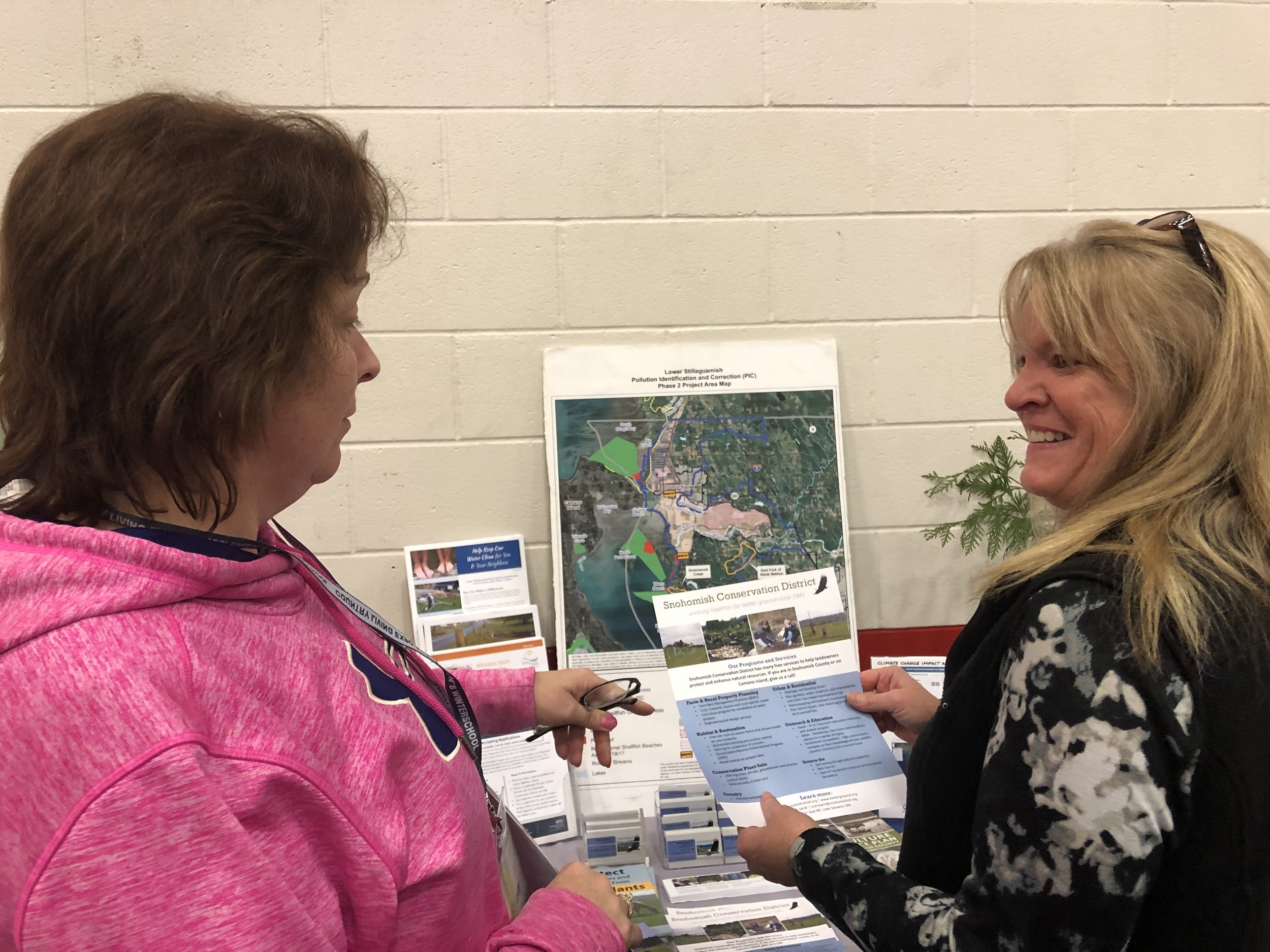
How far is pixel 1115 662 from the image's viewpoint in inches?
30.7

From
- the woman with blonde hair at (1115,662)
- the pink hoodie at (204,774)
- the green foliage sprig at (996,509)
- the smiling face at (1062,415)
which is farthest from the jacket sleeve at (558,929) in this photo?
the green foliage sprig at (996,509)

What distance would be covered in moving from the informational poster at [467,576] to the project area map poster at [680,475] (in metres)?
0.09

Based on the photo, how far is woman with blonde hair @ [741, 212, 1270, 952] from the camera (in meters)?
0.77

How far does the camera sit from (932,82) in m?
2.03

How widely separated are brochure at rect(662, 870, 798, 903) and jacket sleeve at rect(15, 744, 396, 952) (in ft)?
2.90

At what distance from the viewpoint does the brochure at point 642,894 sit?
1.33 metres

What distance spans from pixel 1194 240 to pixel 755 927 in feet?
3.44

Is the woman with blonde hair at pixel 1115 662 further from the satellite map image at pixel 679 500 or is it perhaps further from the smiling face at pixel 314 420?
the satellite map image at pixel 679 500

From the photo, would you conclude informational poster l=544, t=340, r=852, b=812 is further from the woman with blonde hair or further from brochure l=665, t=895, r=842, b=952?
the woman with blonde hair

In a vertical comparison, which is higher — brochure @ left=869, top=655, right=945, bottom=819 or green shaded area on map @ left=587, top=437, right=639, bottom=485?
green shaded area on map @ left=587, top=437, right=639, bottom=485

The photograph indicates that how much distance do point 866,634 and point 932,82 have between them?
1.23 metres

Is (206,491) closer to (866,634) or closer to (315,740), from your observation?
(315,740)

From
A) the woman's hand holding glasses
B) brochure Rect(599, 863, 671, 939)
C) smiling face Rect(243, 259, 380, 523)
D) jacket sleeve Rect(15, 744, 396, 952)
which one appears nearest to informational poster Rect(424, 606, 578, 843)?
brochure Rect(599, 863, 671, 939)

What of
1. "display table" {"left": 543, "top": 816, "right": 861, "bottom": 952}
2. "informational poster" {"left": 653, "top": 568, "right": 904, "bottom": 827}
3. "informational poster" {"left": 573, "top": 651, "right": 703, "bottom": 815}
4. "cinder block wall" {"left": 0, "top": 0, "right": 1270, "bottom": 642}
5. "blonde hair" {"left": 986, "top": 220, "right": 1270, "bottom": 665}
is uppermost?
"cinder block wall" {"left": 0, "top": 0, "right": 1270, "bottom": 642}
